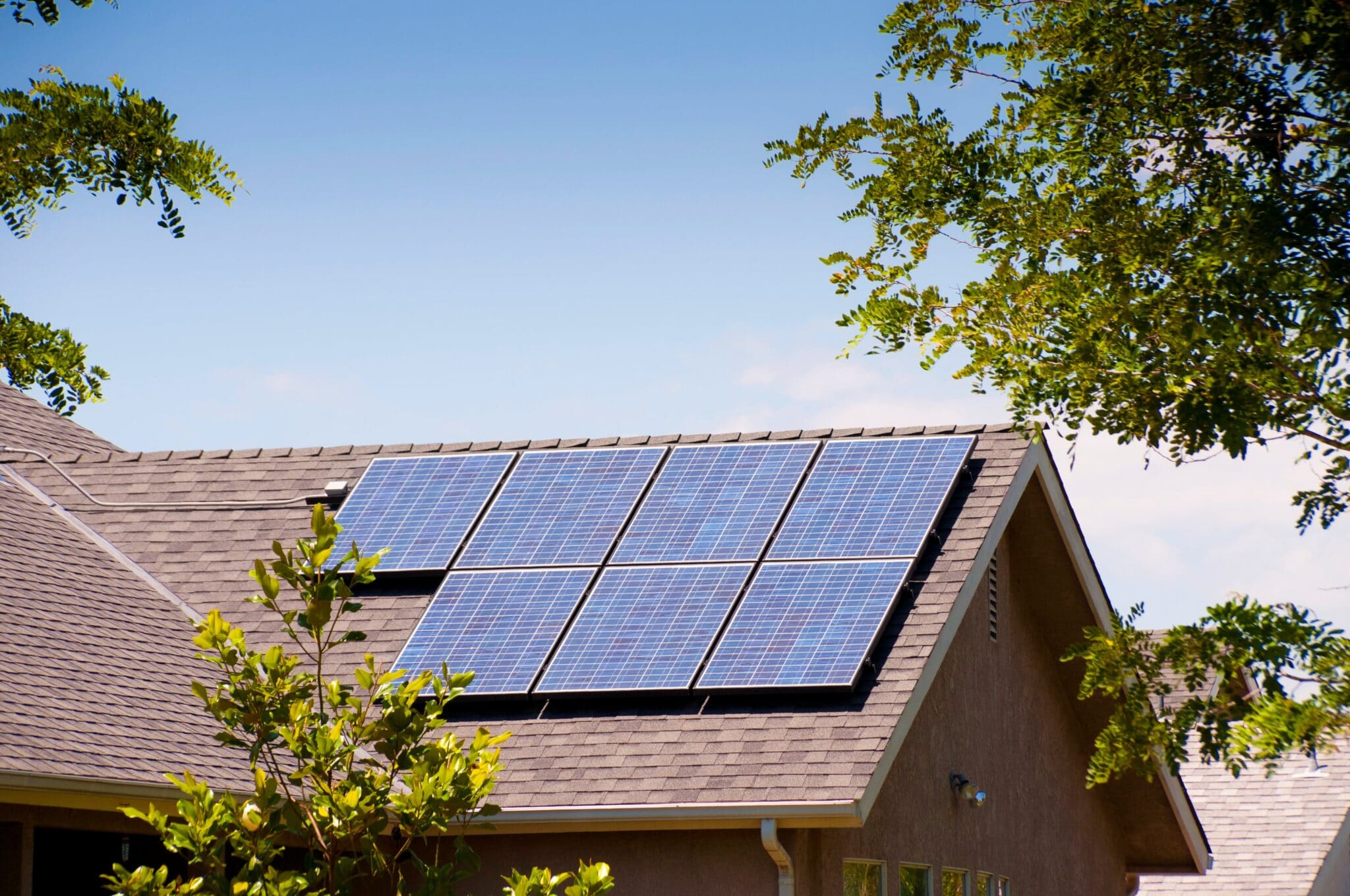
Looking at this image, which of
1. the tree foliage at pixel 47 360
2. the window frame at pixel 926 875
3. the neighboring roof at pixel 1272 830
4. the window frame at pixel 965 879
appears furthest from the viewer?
the neighboring roof at pixel 1272 830

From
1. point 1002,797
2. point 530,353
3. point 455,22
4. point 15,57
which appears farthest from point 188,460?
point 15,57

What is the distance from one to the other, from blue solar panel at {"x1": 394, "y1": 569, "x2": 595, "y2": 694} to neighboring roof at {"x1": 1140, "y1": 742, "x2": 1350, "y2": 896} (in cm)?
1174

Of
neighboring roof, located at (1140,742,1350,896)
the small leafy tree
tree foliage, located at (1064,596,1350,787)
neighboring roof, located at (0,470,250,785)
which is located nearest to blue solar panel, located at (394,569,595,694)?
neighboring roof, located at (0,470,250,785)

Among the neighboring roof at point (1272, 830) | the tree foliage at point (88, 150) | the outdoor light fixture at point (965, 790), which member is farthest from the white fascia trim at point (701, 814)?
the neighboring roof at point (1272, 830)

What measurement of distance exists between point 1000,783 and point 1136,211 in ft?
27.4

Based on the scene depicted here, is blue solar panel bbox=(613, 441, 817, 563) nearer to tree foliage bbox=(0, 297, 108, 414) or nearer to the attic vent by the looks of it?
the attic vent

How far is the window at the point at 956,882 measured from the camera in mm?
14258

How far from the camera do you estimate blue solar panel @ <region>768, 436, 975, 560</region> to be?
13781mm

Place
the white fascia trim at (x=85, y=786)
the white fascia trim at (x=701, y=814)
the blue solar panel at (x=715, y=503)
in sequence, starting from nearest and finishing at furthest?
the white fascia trim at (x=85, y=786)
the white fascia trim at (x=701, y=814)
the blue solar panel at (x=715, y=503)

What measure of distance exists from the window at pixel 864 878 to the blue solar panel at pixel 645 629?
1.79 meters

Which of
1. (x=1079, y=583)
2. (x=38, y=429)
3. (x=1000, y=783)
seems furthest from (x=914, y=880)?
(x=38, y=429)

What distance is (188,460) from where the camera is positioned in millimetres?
17391

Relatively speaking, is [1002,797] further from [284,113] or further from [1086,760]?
[284,113]

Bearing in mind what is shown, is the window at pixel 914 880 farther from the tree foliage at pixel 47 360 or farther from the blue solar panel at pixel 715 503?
the tree foliage at pixel 47 360
